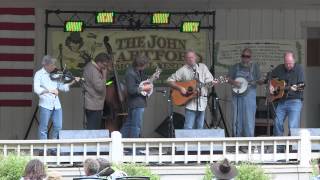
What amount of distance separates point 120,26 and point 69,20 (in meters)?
0.94

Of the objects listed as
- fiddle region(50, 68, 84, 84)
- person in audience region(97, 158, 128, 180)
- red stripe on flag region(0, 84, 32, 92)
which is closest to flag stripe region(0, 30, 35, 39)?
red stripe on flag region(0, 84, 32, 92)

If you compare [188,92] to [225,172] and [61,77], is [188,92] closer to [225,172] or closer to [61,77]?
[61,77]

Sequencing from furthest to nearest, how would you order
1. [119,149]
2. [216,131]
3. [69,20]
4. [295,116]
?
[69,20], [295,116], [216,131], [119,149]

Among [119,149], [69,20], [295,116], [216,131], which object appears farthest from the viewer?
[69,20]

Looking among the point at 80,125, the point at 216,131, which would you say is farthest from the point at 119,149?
the point at 80,125

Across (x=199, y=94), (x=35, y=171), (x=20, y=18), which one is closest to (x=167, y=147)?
(x=199, y=94)

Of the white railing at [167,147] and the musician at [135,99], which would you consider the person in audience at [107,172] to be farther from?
the musician at [135,99]

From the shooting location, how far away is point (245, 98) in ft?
40.5

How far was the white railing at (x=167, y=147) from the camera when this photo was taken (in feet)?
33.3

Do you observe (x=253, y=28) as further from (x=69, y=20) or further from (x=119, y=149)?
(x=119, y=149)

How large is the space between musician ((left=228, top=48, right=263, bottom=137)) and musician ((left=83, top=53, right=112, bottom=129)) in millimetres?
2003

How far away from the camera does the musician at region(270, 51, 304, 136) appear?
11828 mm

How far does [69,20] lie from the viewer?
14320 millimetres

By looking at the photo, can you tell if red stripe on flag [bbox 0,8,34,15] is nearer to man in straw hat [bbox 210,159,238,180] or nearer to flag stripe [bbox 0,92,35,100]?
flag stripe [bbox 0,92,35,100]
